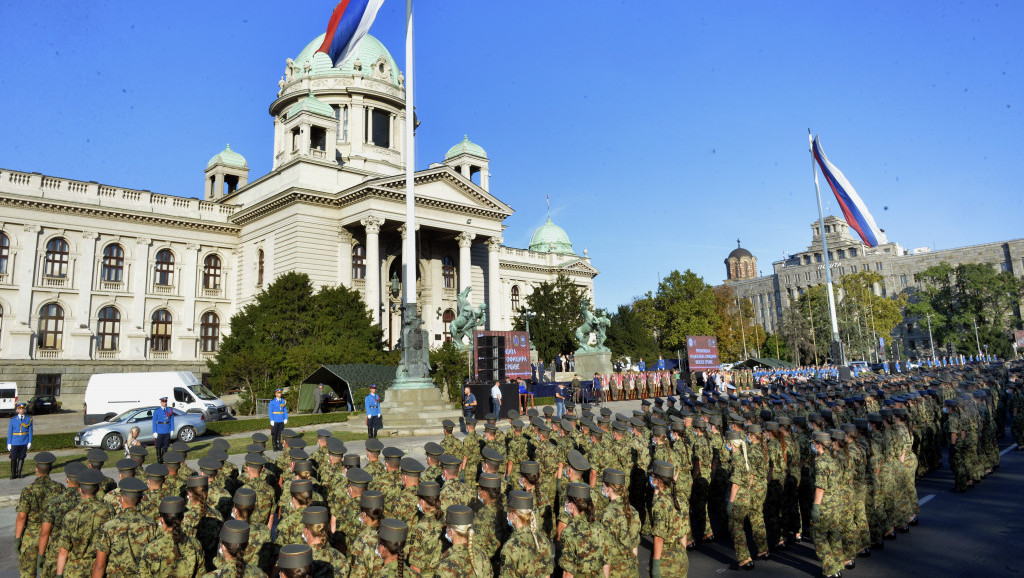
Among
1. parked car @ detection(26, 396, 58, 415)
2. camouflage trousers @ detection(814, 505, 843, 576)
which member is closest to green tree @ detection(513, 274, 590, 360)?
parked car @ detection(26, 396, 58, 415)

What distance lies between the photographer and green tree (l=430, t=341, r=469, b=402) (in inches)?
1299

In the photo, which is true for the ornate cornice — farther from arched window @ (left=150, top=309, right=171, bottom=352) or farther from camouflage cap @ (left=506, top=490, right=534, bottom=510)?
camouflage cap @ (left=506, top=490, right=534, bottom=510)

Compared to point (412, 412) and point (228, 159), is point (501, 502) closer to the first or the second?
point (412, 412)

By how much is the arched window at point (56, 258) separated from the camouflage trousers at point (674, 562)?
Answer: 4724 centimetres

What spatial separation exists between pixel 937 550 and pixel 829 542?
2.23m

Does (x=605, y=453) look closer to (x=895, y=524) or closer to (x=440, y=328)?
(x=895, y=524)

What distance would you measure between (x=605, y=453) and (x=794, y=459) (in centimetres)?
294

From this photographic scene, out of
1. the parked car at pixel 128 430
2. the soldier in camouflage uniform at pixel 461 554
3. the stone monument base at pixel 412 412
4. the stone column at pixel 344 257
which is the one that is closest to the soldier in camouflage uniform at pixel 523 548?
the soldier in camouflage uniform at pixel 461 554

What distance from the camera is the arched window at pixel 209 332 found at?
4706cm

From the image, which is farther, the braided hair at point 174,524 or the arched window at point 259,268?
the arched window at point 259,268

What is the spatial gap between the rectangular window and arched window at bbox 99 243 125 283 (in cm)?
735

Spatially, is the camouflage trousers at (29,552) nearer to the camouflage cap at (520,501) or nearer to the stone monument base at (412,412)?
the camouflage cap at (520,501)

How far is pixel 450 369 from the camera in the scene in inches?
1302

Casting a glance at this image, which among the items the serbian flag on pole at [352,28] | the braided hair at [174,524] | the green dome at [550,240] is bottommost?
the braided hair at [174,524]
